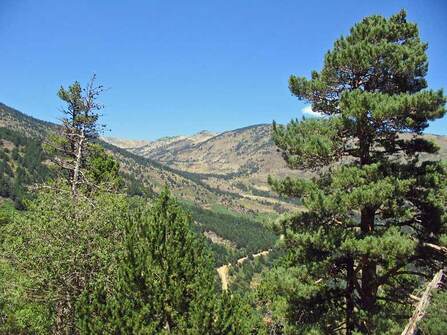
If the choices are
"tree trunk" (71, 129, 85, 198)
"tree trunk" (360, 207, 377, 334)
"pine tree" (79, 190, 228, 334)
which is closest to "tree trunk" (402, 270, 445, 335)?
"tree trunk" (360, 207, 377, 334)

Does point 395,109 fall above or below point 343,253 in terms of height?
above

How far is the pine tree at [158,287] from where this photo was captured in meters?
13.8

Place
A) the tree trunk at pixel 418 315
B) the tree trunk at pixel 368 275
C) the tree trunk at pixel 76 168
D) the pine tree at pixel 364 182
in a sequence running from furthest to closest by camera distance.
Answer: the tree trunk at pixel 76 168 → the tree trunk at pixel 368 275 → the pine tree at pixel 364 182 → the tree trunk at pixel 418 315

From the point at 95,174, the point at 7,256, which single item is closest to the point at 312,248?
the point at 7,256

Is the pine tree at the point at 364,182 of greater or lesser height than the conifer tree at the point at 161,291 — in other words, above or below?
above

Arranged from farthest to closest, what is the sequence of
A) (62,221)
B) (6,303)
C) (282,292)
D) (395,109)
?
(6,303)
(62,221)
(282,292)
(395,109)

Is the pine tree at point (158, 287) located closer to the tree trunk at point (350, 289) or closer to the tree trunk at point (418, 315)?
the tree trunk at point (350, 289)

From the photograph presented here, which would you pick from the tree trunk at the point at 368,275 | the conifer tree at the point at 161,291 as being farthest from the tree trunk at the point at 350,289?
the conifer tree at the point at 161,291

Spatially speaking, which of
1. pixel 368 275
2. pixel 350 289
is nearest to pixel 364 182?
pixel 368 275

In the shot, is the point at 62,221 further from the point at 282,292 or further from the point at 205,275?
the point at 282,292

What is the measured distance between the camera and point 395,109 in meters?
13.8

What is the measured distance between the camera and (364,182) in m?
14.4

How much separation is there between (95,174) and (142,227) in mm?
22012

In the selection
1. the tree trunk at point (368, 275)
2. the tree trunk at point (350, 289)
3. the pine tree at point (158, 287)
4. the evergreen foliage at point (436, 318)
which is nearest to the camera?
the evergreen foliage at point (436, 318)
